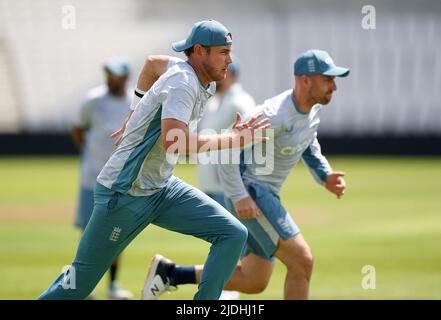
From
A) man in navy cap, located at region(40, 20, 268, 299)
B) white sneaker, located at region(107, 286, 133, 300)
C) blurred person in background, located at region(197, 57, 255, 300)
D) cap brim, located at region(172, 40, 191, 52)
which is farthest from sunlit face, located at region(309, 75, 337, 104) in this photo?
white sneaker, located at region(107, 286, 133, 300)

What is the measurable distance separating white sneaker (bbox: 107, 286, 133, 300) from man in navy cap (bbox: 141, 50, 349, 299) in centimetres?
167

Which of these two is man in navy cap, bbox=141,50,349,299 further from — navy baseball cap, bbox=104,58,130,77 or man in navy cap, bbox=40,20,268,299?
navy baseball cap, bbox=104,58,130,77

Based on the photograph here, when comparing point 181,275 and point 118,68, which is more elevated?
point 118,68

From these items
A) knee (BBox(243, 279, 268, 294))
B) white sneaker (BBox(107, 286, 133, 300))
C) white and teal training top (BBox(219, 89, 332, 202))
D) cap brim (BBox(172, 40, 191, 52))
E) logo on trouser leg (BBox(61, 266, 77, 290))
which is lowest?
white sneaker (BBox(107, 286, 133, 300))

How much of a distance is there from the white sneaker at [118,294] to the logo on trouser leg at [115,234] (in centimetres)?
297

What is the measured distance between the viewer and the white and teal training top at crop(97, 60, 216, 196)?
22.2 ft

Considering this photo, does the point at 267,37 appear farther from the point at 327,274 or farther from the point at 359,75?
the point at 327,274

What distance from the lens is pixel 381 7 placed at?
36406 mm

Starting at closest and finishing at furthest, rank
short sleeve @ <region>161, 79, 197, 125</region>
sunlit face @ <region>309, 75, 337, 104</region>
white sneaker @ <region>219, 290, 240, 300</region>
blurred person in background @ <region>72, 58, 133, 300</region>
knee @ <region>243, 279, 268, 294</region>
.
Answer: short sleeve @ <region>161, 79, 197, 125</region> < sunlit face @ <region>309, 75, 337, 104</region> < knee @ <region>243, 279, 268, 294</region> < white sneaker @ <region>219, 290, 240, 300</region> < blurred person in background @ <region>72, 58, 133, 300</region>

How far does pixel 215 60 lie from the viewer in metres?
6.96

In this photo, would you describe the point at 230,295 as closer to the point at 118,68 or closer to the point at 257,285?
the point at 257,285

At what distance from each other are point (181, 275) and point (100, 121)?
3.79m

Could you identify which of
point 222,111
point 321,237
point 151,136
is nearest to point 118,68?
point 222,111

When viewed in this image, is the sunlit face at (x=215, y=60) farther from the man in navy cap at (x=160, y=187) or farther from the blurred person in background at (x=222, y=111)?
the blurred person in background at (x=222, y=111)
